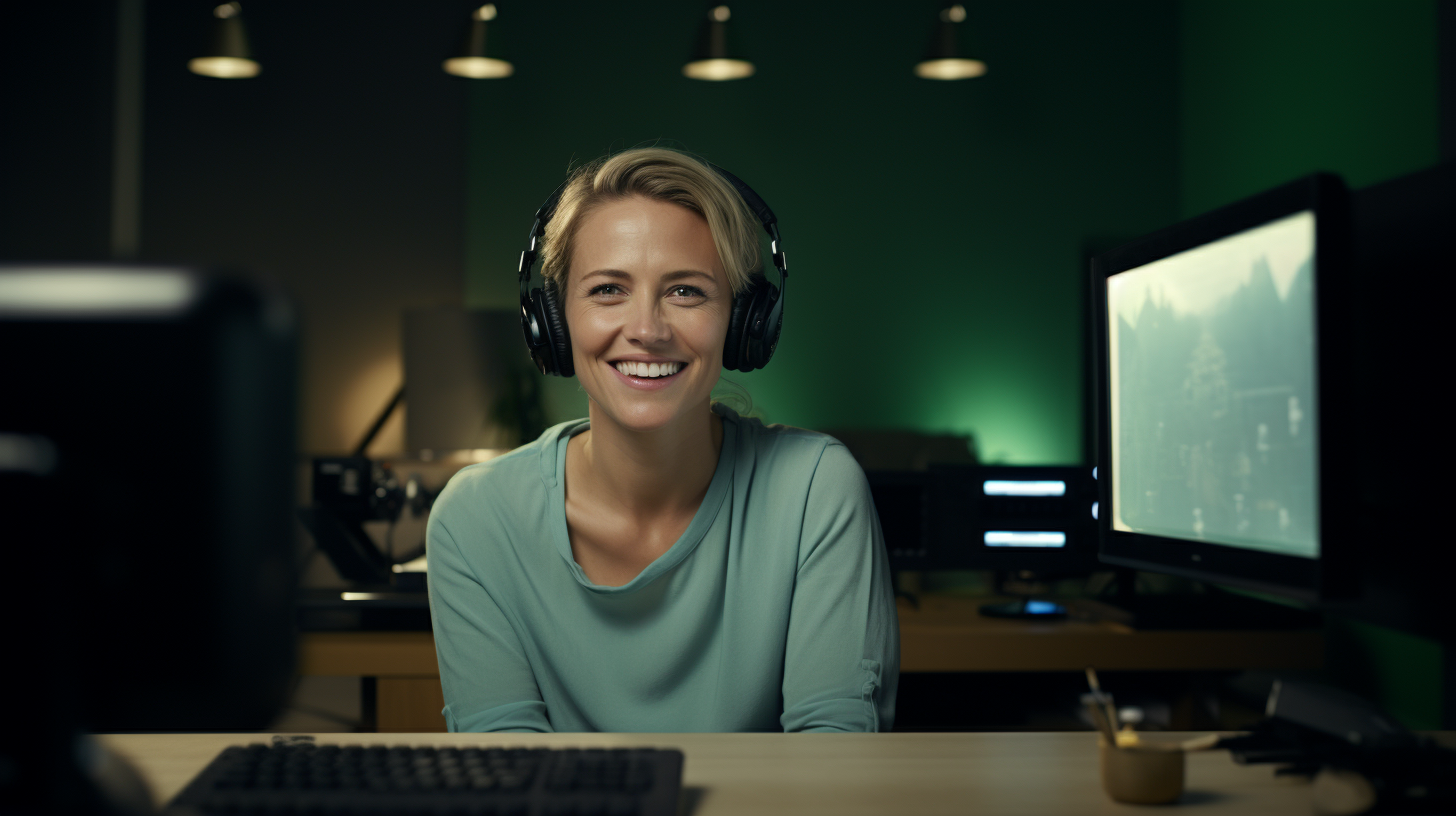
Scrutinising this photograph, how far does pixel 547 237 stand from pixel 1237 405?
844 millimetres

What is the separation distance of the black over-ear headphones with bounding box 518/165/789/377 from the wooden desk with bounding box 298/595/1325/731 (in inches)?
30.5

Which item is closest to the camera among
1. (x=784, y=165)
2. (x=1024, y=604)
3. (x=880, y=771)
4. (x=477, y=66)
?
(x=880, y=771)

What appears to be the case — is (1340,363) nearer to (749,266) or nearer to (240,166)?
(749,266)

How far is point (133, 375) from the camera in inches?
15.9

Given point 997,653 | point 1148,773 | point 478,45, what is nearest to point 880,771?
point 1148,773

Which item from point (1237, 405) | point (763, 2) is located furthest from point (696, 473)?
point (763, 2)

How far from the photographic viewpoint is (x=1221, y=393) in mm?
805

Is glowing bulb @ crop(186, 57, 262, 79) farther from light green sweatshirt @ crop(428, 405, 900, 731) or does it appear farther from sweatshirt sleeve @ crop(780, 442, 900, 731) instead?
sweatshirt sleeve @ crop(780, 442, 900, 731)

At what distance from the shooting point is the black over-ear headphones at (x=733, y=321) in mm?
1196

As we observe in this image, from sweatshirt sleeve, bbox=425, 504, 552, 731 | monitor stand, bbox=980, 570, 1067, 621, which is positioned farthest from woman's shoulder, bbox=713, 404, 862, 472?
monitor stand, bbox=980, 570, 1067, 621

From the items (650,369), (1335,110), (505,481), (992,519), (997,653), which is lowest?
(997,653)

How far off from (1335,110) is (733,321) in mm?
2705

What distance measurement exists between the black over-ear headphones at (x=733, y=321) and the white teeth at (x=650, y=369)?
10 centimetres

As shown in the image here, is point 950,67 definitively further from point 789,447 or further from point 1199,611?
point 789,447
